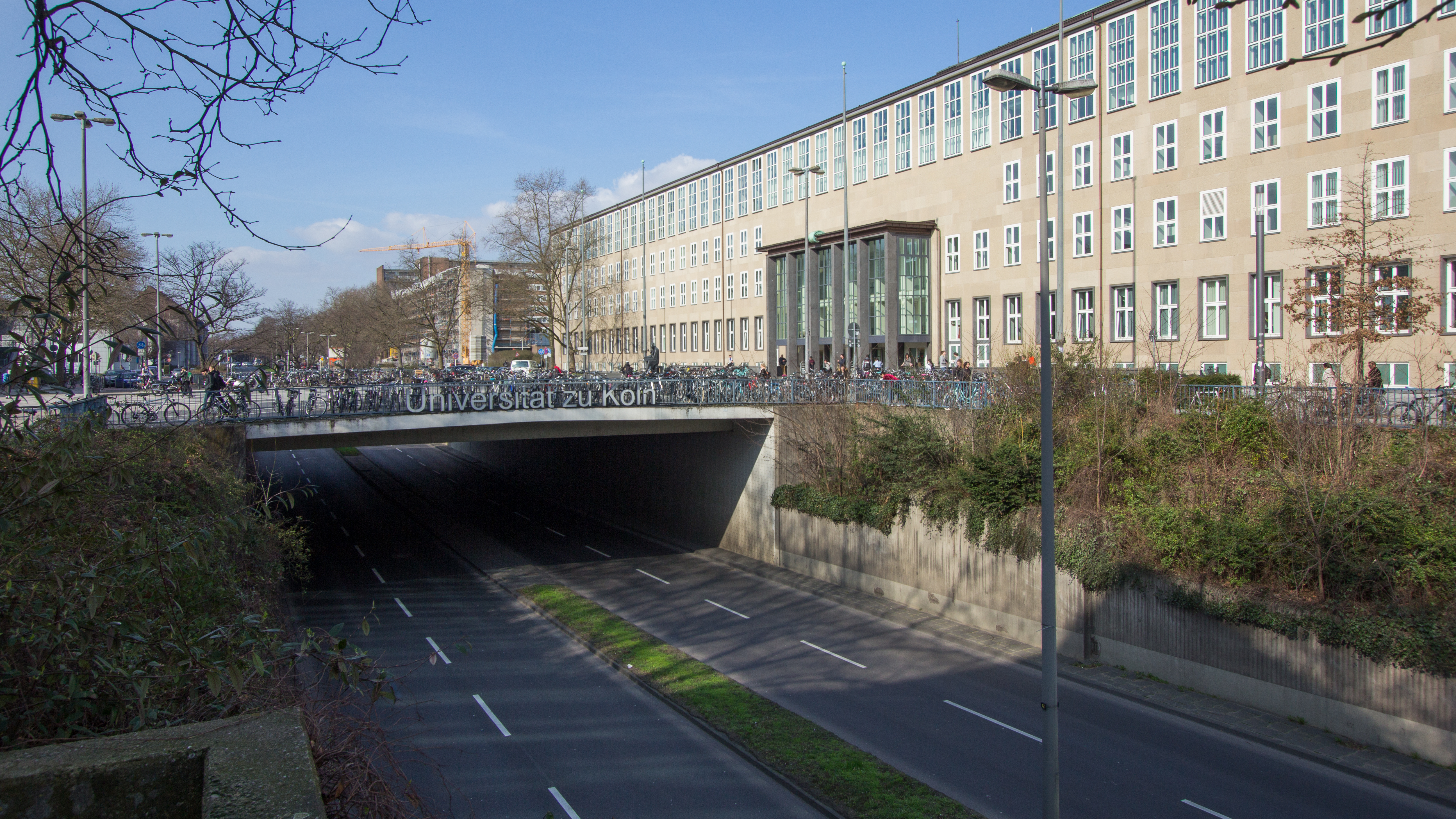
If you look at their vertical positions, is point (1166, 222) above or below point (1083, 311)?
above

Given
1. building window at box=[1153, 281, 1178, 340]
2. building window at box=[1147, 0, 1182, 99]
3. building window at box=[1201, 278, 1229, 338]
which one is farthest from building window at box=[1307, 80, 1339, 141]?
building window at box=[1153, 281, 1178, 340]

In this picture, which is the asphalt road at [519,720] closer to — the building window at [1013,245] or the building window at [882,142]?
the building window at [1013,245]

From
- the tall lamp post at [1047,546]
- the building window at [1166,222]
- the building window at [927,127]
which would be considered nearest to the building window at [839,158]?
the building window at [927,127]

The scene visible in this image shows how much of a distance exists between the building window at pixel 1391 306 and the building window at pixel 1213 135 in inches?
481

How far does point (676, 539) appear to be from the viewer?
131 ft

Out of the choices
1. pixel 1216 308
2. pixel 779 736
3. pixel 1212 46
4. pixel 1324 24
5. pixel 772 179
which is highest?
pixel 772 179

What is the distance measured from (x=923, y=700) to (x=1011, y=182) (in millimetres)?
31218

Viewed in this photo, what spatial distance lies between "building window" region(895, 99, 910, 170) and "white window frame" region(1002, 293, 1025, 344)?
34.8 ft

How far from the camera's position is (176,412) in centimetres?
2048

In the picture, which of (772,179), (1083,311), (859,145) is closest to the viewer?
(1083,311)

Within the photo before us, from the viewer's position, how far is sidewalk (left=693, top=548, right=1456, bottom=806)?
14.2 meters

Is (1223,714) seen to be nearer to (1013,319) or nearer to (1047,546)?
(1047,546)

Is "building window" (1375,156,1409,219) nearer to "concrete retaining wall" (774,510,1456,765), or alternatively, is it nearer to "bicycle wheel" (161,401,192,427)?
"concrete retaining wall" (774,510,1456,765)

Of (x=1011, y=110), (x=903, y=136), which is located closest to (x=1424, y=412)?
A: (x=1011, y=110)
